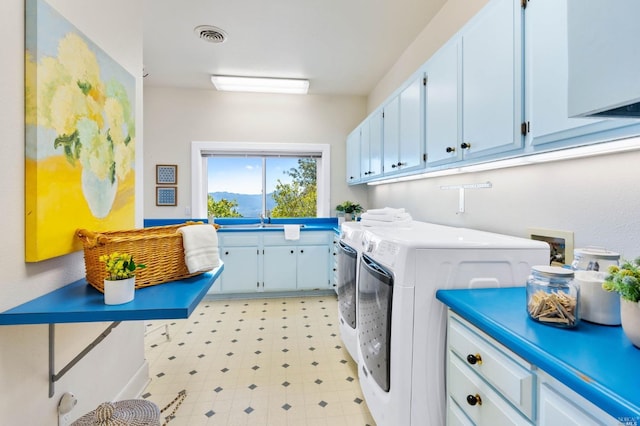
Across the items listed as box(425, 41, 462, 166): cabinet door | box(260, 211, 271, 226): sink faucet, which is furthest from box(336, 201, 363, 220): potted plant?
box(425, 41, 462, 166): cabinet door

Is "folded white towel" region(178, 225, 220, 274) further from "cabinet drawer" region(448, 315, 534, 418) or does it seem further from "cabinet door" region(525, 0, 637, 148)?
"cabinet door" region(525, 0, 637, 148)

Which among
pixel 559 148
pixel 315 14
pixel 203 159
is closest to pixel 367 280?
pixel 559 148

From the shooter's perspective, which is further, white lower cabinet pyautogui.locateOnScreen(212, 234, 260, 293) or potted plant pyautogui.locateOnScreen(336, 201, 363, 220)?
potted plant pyautogui.locateOnScreen(336, 201, 363, 220)

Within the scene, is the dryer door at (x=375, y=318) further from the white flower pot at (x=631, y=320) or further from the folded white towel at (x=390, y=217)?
the white flower pot at (x=631, y=320)

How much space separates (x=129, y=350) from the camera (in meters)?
1.82

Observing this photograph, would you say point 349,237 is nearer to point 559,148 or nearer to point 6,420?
point 559,148

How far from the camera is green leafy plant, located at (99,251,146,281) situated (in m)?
1.02

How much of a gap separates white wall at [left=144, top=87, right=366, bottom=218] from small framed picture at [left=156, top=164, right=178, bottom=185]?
0.17 feet

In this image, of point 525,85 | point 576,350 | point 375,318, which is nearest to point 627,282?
point 576,350

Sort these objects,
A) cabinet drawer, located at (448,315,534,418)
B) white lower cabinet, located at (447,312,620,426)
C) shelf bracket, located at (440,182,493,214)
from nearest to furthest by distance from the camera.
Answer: white lower cabinet, located at (447,312,620,426) → cabinet drawer, located at (448,315,534,418) → shelf bracket, located at (440,182,493,214)

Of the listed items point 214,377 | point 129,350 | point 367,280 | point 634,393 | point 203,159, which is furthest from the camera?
point 203,159

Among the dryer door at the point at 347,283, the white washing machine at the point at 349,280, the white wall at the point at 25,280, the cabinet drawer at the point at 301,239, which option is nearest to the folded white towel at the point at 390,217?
the white washing machine at the point at 349,280

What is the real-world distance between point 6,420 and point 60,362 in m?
0.27

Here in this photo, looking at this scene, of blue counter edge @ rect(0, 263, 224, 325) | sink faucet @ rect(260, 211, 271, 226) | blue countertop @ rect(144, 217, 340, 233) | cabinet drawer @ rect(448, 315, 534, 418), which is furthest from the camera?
sink faucet @ rect(260, 211, 271, 226)
